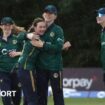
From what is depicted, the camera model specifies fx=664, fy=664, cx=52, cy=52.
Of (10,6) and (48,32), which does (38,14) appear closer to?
(10,6)

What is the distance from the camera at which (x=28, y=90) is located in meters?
11.8

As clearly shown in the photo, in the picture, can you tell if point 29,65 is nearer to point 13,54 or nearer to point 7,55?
point 13,54

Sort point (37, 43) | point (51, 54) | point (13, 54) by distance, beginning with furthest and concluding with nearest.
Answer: point (13, 54), point (51, 54), point (37, 43)

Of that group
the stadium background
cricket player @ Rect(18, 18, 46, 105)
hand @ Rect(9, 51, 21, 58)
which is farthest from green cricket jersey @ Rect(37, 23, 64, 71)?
the stadium background

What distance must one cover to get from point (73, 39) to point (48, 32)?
54.6 feet

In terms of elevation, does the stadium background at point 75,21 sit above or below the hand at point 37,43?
below

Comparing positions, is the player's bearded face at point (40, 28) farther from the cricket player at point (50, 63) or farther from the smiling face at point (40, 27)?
the cricket player at point (50, 63)

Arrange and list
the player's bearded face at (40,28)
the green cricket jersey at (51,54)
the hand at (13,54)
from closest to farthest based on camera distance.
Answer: the player's bearded face at (40,28) → the green cricket jersey at (51,54) → the hand at (13,54)

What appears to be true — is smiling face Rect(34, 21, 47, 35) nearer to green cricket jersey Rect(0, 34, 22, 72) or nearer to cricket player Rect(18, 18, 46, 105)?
cricket player Rect(18, 18, 46, 105)

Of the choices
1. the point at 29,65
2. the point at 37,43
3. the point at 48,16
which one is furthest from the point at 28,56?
the point at 48,16

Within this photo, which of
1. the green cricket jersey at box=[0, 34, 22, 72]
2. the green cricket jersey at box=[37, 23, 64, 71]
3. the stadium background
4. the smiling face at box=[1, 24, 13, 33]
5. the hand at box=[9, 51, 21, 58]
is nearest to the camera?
the green cricket jersey at box=[37, 23, 64, 71]

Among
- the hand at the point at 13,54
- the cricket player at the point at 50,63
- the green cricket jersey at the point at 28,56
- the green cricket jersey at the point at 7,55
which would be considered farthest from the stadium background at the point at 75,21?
the green cricket jersey at the point at 28,56

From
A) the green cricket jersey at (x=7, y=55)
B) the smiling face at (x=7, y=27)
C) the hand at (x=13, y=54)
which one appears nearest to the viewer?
the hand at (x=13, y=54)

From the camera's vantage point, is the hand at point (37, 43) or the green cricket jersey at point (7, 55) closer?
the hand at point (37, 43)
